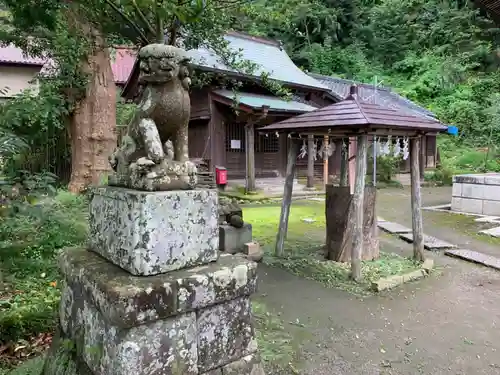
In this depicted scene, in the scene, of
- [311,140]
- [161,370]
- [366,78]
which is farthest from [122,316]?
[366,78]

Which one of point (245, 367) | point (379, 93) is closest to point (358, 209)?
point (245, 367)

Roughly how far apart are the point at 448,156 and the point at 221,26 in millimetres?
18775

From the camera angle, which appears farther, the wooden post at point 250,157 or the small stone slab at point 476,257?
the wooden post at point 250,157

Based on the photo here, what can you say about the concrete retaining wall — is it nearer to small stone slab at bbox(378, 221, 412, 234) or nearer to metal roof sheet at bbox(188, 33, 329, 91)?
small stone slab at bbox(378, 221, 412, 234)

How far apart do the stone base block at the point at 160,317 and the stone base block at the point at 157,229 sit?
0.06 metres

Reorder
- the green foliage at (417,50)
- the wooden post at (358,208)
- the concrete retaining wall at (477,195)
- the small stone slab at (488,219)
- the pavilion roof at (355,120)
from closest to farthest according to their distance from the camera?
the pavilion roof at (355,120) < the wooden post at (358,208) < the small stone slab at (488,219) < the concrete retaining wall at (477,195) < the green foliage at (417,50)

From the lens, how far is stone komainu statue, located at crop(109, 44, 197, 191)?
1858 millimetres

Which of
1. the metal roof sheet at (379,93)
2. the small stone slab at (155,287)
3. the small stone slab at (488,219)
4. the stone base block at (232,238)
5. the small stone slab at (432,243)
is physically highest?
the metal roof sheet at (379,93)

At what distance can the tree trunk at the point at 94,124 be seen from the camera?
324 inches

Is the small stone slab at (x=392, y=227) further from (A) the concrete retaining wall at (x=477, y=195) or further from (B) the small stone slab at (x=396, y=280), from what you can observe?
(A) the concrete retaining wall at (x=477, y=195)

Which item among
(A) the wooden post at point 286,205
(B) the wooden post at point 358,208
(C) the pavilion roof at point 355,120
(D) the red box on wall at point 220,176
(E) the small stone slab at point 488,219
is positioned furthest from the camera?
(D) the red box on wall at point 220,176

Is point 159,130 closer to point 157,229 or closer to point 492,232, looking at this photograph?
point 157,229

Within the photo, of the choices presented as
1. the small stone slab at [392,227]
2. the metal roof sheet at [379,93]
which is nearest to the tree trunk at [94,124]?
the small stone slab at [392,227]

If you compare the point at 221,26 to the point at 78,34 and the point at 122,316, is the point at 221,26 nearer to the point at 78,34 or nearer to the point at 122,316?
the point at 78,34
